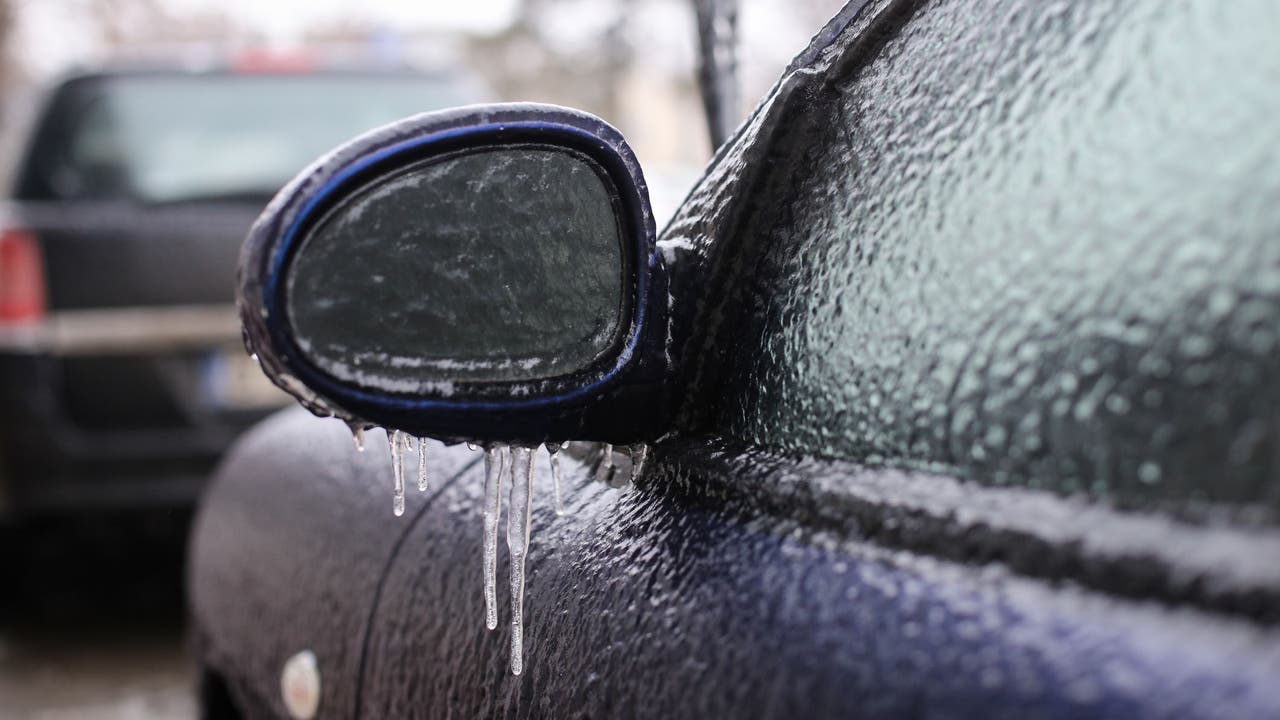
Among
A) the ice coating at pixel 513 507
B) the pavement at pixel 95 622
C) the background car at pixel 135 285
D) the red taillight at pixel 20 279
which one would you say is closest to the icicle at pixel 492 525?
the ice coating at pixel 513 507

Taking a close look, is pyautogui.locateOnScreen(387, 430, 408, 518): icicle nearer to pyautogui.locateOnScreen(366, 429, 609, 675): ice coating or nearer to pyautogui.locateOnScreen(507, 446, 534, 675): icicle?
pyautogui.locateOnScreen(366, 429, 609, 675): ice coating

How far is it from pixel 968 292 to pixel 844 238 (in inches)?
6.2

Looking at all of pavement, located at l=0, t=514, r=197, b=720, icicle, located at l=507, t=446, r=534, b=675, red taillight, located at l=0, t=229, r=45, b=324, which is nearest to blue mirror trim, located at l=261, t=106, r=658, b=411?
icicle, located at l=507, t=446, r=534, b=675

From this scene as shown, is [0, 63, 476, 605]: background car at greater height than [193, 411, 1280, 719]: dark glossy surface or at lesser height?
greater

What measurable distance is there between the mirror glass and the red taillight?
3593 mm

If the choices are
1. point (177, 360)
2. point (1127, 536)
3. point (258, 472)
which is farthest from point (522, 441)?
point (177, 360)

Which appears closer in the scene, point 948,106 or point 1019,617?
point 1019,617

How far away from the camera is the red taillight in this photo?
13.5ft

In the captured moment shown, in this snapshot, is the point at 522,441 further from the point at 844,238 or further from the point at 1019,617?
the point at 1019,617

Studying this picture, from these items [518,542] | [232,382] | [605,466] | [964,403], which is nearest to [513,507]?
[518,542]

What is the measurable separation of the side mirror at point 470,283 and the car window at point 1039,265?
0.11 meters

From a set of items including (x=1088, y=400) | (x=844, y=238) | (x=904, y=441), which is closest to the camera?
(x=1088, y=400)

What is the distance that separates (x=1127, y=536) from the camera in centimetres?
71

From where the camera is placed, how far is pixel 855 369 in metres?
0.93
